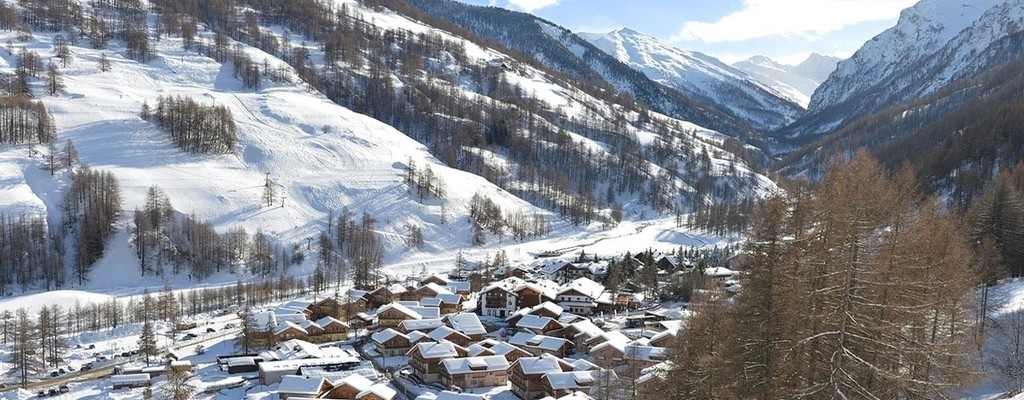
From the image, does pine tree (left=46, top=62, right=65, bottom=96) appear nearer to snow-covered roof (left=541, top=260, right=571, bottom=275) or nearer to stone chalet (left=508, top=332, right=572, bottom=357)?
snow-covered roof (left=541, top=260, right=571, bottom=275)

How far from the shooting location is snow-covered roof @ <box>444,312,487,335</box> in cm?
4131

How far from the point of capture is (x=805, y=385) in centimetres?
1033

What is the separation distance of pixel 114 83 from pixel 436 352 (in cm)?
9460

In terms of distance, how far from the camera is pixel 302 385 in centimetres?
3095

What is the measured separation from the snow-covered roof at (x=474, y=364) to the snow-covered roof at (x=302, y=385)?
258 inches

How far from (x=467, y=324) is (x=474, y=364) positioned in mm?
8260

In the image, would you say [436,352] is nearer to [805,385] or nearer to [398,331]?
[398,331]

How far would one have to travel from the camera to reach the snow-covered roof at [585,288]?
2012 inches

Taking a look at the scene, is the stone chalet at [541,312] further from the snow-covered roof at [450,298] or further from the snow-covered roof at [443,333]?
the snow-covered roof at [443,333]

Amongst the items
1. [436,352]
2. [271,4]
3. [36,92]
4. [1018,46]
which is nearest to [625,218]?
[436,352]

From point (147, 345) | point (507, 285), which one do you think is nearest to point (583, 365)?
point (507, 285)

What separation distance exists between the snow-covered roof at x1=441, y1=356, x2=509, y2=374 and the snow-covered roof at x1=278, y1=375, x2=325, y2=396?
6549 mm

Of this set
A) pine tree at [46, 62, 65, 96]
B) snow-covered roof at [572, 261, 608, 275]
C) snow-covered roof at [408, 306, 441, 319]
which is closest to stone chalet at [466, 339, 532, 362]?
snow-covered roof at [408, 306, 441, 319]

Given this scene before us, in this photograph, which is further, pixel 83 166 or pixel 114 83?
pixel 114 83
